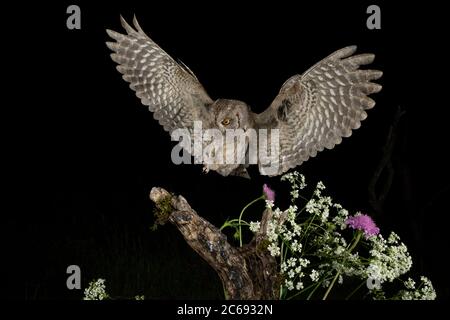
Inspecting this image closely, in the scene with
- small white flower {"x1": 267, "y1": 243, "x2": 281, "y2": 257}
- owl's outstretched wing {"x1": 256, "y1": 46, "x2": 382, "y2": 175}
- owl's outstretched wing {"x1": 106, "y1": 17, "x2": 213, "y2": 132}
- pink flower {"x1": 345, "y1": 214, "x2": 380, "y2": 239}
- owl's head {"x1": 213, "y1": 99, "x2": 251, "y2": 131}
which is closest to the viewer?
small white flower {"x1": 267, "y1": 243, "x2": 281, "y2": 257}

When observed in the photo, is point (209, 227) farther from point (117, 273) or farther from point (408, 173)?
point (408, 173)

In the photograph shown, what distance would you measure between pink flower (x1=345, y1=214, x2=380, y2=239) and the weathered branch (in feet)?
0.86

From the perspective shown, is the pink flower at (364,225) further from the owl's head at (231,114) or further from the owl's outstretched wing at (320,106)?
the owl's head at (231,114)

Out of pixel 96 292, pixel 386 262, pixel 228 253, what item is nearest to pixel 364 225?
pixel 386 262

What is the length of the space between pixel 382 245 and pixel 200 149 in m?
0.90

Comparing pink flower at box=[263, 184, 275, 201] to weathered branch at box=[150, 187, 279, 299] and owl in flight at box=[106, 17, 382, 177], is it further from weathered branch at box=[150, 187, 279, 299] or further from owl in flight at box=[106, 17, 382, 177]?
owl in flight at box=[106, 17, 382, 177]

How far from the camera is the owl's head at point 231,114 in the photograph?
9.14 feet

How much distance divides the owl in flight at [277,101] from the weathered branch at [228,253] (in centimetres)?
56

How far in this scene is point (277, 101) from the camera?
2814mm

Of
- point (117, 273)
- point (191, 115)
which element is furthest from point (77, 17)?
point (117, 273)

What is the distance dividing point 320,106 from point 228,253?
766mm

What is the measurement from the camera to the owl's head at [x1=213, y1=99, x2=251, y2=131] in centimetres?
279

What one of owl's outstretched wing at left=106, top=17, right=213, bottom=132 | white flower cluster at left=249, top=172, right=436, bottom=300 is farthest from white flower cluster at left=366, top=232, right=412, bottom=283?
owl's outstretched wing at left=106, top=17, right=213, bottom=132

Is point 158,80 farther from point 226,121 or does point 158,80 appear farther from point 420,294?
point 420,294
